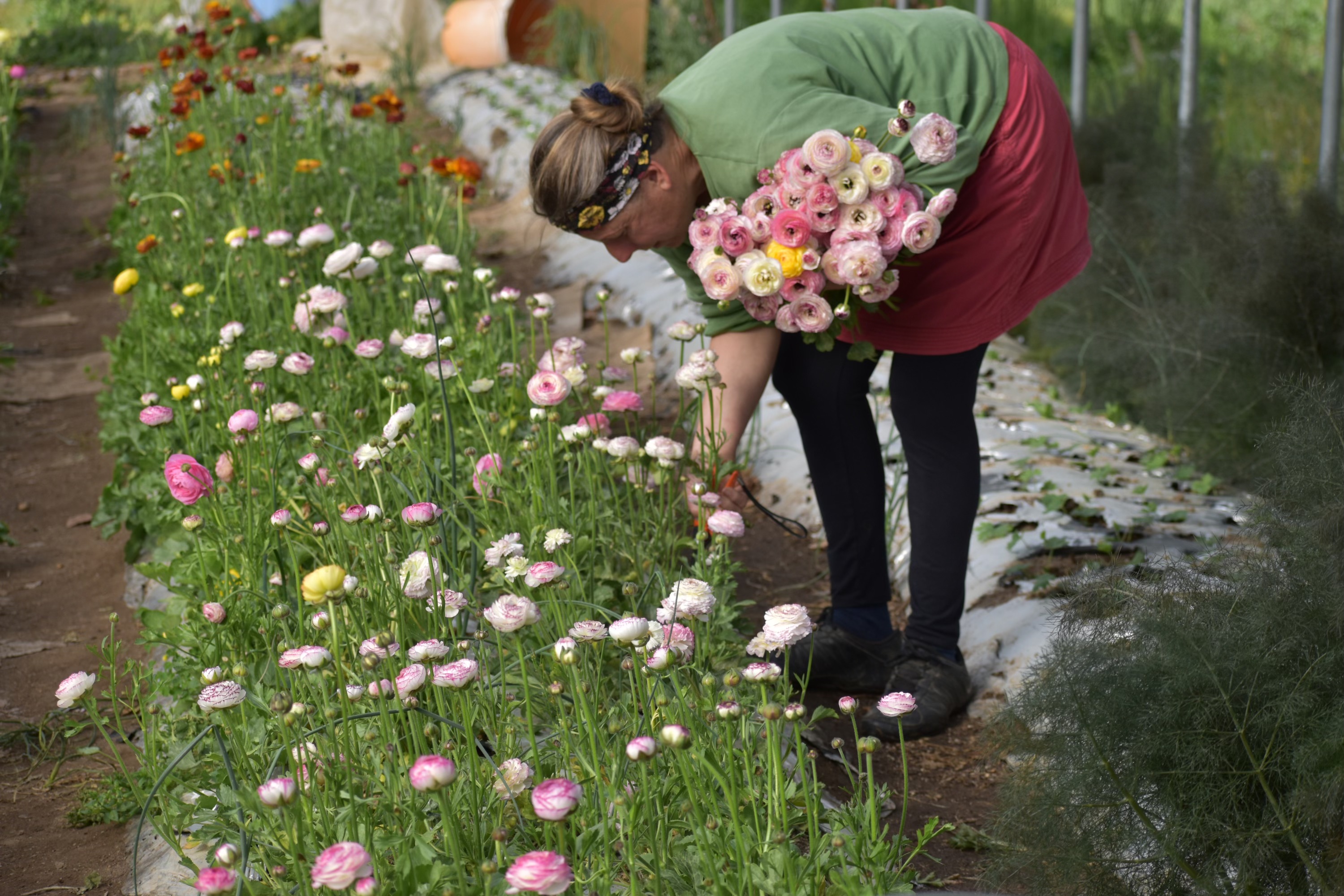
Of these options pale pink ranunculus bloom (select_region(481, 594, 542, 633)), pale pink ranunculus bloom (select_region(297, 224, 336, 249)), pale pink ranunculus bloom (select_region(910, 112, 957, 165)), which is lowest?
pale pink ranunculus bloom (select_region(481, 594, 542, 633))

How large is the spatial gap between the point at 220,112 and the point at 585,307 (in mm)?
2025

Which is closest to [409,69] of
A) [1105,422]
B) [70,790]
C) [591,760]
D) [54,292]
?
[54,292]

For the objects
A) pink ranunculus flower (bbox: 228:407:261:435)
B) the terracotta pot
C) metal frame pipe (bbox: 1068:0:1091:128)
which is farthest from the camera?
the terracotta pot

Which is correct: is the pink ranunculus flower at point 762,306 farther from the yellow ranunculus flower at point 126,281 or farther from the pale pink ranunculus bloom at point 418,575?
the yellow ranunculus flower at point 126,281

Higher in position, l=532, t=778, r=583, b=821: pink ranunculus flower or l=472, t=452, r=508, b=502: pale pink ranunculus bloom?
l=532, t=778, r=583, b=821: pink ranunculus flower

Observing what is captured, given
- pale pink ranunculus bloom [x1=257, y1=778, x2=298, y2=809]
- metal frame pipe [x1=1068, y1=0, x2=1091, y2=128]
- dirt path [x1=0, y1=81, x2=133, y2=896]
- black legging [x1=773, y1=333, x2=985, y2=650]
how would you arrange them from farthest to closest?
metal frame pipe [x1=1068, y1=0, x2=1091, y2=128] → black legging [x1=773, y1=333, x2=985, y2=650] → dirt path [x1=0, y1=81, x2=133, y2=896] → pale pink ranunculus bloom [x1=257, y1=778, x2=298, y2=809]

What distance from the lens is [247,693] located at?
1.65m

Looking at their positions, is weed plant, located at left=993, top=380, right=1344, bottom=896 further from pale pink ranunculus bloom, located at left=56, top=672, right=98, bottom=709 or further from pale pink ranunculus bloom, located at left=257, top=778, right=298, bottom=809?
pale pink ranunculus bloom, located at left=56, top=672, right=98, bottom=709

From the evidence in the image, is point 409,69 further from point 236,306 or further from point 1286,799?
point 1286,799

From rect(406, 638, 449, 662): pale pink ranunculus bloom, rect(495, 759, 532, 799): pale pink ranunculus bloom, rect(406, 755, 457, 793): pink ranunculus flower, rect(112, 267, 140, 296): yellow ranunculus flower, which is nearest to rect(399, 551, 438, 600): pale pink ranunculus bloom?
rect(406, 638, 449, 662): pale pink ranunculus bloom

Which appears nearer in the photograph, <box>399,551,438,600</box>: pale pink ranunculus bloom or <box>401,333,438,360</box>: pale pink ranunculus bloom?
<box>399,551,438,600</box>: pale pink ranunculus bloom

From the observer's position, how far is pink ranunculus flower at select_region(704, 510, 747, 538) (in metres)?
1.98

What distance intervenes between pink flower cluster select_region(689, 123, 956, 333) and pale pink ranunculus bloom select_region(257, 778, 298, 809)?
1.02 meters

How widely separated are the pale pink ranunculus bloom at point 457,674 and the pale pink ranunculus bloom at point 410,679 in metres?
0.06
